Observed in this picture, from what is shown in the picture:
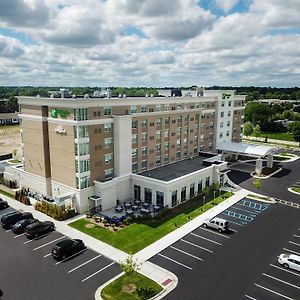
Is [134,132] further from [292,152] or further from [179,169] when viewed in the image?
[292,152]

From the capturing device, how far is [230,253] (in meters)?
38.4

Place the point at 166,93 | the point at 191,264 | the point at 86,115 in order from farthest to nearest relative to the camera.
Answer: the point at 166,93, the point at 86,115, the point at 191,264

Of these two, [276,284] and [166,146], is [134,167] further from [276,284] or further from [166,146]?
[276,284]

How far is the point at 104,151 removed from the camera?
176 feet

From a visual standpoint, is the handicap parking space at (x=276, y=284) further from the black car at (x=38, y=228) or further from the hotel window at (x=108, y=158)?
the hotel window at (x=108, y=158)

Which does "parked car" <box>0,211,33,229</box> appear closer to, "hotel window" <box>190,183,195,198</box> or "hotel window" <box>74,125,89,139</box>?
"hotel window" <box>74,125,89,139</box>

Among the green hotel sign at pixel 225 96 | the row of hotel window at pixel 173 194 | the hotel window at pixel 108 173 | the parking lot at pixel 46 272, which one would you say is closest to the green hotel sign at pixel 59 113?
the hotel window at pixel 108 173

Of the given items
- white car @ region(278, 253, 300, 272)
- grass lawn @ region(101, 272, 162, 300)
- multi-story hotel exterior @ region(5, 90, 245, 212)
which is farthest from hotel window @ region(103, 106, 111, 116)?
white car @ region(278, 253, 300, 272)

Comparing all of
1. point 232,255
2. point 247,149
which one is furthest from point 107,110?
point 247,149

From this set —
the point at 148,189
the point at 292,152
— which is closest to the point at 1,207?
the point at 148,189

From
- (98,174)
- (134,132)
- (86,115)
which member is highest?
(86,115)

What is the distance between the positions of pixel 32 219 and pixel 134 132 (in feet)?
77.7

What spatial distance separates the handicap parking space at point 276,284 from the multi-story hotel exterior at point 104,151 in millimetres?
21439

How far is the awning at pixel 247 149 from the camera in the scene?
249 feet
